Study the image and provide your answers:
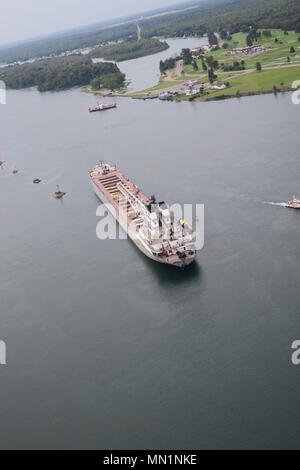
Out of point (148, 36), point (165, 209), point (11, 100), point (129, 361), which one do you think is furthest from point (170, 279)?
point (148, 36)

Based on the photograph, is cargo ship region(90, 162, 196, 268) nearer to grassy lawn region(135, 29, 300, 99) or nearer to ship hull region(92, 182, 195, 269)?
ship hull region(92, 182, 195, 269)

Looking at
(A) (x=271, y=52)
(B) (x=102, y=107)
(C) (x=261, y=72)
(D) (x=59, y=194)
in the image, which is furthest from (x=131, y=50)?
(D) (x=59, y=194)

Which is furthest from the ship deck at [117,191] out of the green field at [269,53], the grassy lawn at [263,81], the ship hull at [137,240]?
the green field at [269,53]

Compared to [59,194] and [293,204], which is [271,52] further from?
[293,204]

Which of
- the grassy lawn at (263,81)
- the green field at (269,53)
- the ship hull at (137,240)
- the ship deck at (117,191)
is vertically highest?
the green field at (269,53)

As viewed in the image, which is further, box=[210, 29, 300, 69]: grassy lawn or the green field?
box=[210, 29, 300, 69]: grassy lawn

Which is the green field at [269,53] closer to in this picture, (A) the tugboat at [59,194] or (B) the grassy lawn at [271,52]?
(B) the grassy lawn at [271,52]

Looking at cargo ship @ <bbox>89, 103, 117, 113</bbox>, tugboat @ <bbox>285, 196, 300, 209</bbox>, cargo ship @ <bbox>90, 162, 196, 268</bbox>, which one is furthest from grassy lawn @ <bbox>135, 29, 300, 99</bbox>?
tugboat @ <bbox>285, 196, 300, 209</bbox>

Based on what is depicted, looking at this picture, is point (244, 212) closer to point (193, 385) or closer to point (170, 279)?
point (170, 279)
